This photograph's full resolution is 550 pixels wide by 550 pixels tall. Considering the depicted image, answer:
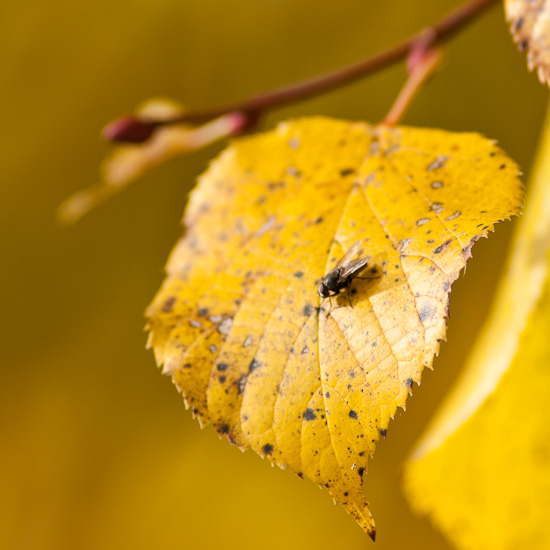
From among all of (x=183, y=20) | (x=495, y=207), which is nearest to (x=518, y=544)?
(x=495, y=207)

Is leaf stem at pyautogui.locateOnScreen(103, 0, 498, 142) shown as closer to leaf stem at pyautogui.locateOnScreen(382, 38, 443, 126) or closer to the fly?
leaf stem at pyautogui.locateOnScreen(382, 38, 443, 126)

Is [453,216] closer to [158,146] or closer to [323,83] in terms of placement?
[323,83]

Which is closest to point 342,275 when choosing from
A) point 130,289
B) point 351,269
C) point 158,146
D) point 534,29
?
point 351,269

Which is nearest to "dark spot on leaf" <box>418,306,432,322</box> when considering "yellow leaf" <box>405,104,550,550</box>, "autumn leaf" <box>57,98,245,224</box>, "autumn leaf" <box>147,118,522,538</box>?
"autumn leaf" <box>147,118,522,538</box>

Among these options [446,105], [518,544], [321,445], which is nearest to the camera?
[321,445]

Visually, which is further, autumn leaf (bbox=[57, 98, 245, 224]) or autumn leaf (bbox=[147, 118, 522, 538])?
autumn leaf (bbox=[57, 98, 245, 224])

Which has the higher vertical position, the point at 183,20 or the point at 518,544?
the point at 183,20

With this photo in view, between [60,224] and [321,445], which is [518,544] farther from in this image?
[60,224]

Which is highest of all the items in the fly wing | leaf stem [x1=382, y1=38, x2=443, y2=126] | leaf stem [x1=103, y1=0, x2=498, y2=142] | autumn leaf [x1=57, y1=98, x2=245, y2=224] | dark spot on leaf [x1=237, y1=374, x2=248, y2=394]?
autumn leaf [x1=57, y1=98, x2=245, y2=224]
